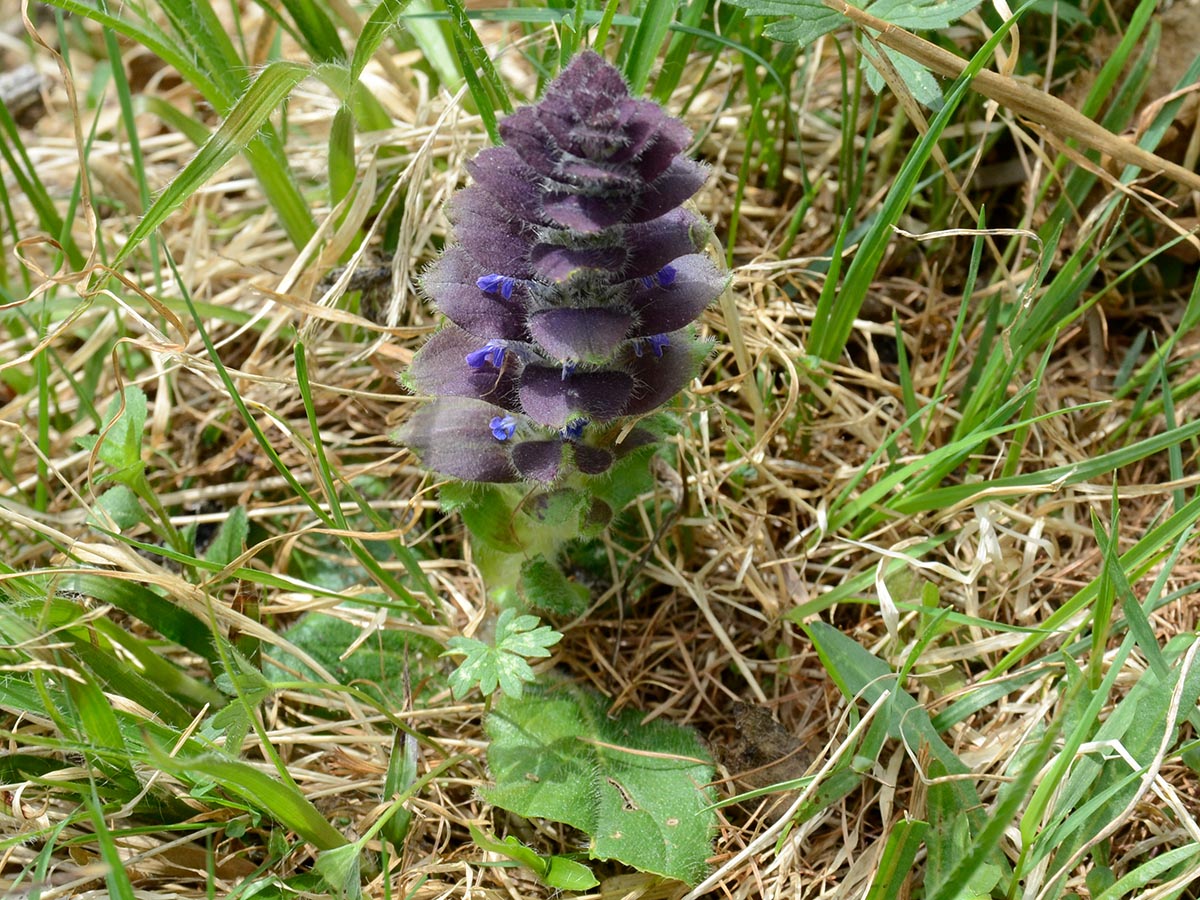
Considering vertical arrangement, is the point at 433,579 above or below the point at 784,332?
below

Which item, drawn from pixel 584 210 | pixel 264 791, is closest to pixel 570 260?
pixel 584 210

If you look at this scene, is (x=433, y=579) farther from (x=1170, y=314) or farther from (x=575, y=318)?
(x=1170, y=314)

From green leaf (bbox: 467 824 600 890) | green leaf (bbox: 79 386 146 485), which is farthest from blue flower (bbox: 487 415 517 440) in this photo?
green leaf (bbox: 79 386 146 485)

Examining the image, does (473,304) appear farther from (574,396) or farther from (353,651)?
(353,651)

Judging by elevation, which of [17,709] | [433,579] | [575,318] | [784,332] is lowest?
[433,579]

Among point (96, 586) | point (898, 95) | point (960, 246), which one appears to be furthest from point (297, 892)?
point (960, 246)
